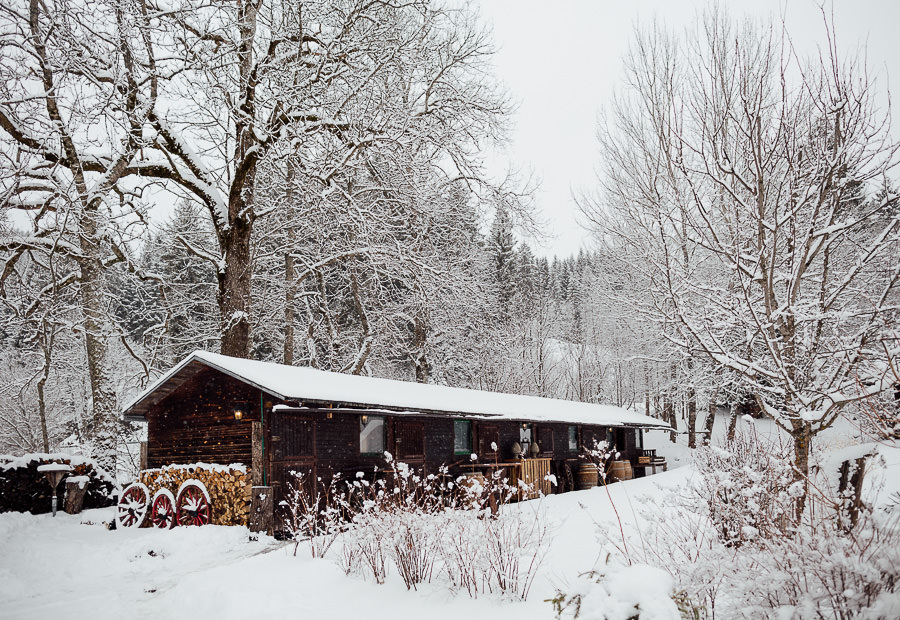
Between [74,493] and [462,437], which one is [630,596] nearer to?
[462,437]

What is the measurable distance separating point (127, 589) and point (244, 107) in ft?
35.8

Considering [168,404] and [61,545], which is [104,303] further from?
[61,545]

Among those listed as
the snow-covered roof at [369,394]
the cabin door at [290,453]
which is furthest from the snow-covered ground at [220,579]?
the snow-covered roof at [369,394]

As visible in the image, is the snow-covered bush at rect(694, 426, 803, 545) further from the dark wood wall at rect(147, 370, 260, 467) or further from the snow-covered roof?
the dark wood wall at rect(147, 370, 260, 467)

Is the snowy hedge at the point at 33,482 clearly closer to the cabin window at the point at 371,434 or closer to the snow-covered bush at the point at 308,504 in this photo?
the snow-covered bush at the point at 308,504

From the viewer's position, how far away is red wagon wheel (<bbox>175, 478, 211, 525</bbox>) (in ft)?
36.9

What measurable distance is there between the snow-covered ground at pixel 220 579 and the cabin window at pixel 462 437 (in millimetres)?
5788

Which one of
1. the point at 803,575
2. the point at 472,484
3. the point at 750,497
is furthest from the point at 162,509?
the point at 803,575

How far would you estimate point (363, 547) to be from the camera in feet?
23.1

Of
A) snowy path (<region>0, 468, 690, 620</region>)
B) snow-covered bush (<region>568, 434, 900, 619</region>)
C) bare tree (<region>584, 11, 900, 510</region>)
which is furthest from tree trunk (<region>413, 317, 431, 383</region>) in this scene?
snow-covered bush (<region>568, 434, 900, 619</region>)

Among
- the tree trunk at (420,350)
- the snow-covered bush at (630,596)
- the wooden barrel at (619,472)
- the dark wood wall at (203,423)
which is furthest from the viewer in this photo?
the tree trunk at (420,350)

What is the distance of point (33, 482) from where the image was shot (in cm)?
1419

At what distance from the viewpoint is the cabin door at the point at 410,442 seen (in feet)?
46.9

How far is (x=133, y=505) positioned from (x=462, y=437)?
860 cm
